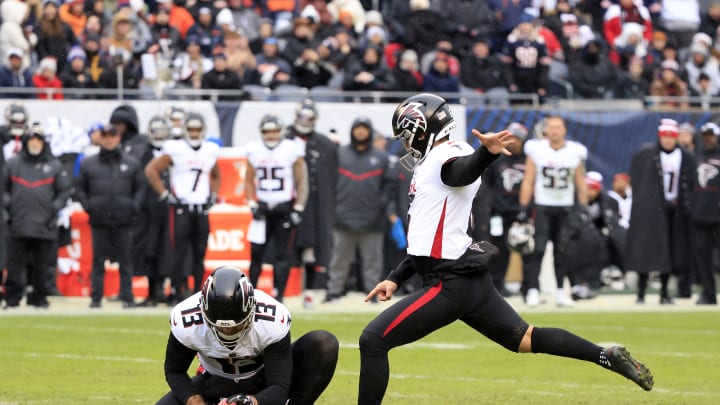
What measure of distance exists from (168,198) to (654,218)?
5.35 m

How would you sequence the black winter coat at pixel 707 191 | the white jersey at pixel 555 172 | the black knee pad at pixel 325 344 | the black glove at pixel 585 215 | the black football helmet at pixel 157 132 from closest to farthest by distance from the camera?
1. the black knee pad at pixel 325 344
2. the white jersey at pixel 555 172
3. the black winter coat at pixel 707 191
4. the black football helmet at pixel 157 132
5. the black glove at pixel 585 215

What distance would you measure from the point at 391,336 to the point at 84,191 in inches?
356

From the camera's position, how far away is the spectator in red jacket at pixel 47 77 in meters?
19.2

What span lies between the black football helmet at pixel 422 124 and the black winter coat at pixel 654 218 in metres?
9.58

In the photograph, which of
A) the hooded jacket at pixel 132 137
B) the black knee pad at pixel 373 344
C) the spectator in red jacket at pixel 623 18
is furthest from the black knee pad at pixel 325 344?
the spectator in red jacket at pixel 623 18

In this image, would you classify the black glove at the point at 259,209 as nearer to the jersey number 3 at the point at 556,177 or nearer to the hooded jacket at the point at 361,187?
the hooded jacket at the point at 361,187

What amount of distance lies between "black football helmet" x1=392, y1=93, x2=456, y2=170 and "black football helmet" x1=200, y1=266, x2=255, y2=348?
129 cm

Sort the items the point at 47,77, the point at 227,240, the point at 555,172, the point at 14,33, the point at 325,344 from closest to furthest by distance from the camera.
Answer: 1. the point at 325,344
2. the point at 555,172
3. the point at 227,240
4. the point at 47,77
5. the point at 14,33

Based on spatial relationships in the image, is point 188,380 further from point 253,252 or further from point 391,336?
point 253,252

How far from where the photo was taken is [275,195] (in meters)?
15.4

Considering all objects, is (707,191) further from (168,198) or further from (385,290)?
(385,290)

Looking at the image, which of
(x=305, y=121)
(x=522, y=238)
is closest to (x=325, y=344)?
(x=305, y=121)

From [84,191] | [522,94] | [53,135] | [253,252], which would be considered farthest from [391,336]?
[522,94]

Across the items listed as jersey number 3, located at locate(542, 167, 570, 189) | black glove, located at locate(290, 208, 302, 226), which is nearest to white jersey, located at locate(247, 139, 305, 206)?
black glove, located at locate(290, 208, 302, 226)
